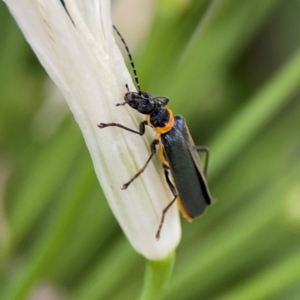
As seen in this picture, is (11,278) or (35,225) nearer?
(11,278)

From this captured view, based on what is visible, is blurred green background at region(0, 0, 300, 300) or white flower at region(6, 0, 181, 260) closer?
white flower at region(6, 0, 181, 260)

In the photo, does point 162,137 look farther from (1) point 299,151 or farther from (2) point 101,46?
(1) point 299,151

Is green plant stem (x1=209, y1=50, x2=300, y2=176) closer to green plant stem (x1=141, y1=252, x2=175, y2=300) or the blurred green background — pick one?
the blurred green background

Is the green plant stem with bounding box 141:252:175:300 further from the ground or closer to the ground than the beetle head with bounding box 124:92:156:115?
closer to the ground

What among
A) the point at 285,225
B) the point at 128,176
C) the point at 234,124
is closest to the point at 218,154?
the point at 234,124

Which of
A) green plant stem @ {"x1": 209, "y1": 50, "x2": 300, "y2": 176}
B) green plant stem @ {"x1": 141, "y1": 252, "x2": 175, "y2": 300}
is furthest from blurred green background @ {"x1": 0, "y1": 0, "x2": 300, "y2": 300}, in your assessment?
green plant stem @ {"x1": 141, "y1": 252, "x2": 175, "y2": 300}

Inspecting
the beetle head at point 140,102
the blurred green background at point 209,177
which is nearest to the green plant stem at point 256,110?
the blurred green background at point 209,177

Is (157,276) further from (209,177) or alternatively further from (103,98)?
(209,177)

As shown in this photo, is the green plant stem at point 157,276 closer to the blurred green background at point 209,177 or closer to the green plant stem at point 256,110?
the blurred green background at point 209,177
